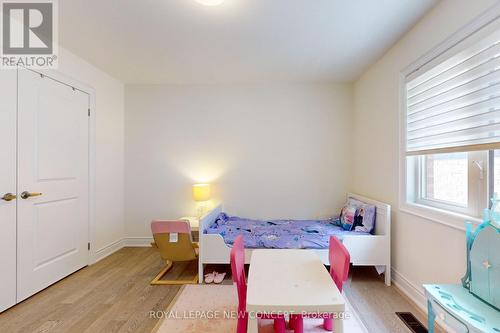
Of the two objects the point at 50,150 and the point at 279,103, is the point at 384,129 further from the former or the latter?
the point at 50,150

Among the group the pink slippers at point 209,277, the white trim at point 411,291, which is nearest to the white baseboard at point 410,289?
the white trim at point 411,291

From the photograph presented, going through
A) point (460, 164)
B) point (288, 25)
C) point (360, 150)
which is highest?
point (288, 25)

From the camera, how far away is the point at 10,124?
2.12 m

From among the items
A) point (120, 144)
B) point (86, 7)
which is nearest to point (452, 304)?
point (86, 7)

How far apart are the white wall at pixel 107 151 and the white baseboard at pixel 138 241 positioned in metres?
0.12

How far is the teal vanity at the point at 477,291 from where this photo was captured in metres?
1.19

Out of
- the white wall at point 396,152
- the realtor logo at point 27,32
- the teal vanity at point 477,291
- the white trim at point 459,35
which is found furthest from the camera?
the realtor logo at point 27,32

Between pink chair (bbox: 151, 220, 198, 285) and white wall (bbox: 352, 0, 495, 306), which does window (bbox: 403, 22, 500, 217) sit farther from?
pink chair (bbox: 151, 220, 198, 285)

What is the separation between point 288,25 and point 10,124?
8.53ft

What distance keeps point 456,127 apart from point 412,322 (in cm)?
151

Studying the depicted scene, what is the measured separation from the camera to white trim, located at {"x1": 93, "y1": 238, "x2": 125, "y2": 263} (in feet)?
10.4

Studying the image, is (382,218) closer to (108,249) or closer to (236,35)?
(236,35)

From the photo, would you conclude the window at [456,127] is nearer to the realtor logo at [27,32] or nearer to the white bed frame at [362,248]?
the white bed frame at [362,248]

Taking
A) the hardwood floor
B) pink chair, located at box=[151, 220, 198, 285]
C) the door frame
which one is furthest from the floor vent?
the door frame
